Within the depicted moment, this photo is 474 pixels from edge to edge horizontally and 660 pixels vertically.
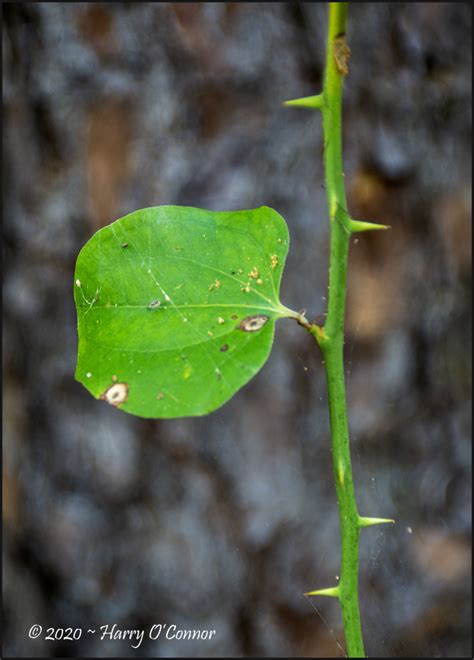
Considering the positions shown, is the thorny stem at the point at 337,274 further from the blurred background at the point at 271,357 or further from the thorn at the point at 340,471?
the blurred background at the point at 271,357

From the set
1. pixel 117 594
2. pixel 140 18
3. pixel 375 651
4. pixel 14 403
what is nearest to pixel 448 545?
pixel 375 651

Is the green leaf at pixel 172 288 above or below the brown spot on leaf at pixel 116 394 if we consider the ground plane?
above

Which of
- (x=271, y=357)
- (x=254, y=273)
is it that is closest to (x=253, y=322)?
(x=254, y=273)

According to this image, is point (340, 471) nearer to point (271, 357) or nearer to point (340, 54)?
point (340, 54)

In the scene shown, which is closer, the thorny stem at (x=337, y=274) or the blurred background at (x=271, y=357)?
the thorny stem at (x=337, y=274)

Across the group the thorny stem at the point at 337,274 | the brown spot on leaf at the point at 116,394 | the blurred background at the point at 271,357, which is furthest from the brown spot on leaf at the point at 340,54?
the blurred background at the point at 271,357

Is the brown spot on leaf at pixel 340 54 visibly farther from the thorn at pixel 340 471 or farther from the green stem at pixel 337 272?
the thorn at pixel 340 471
